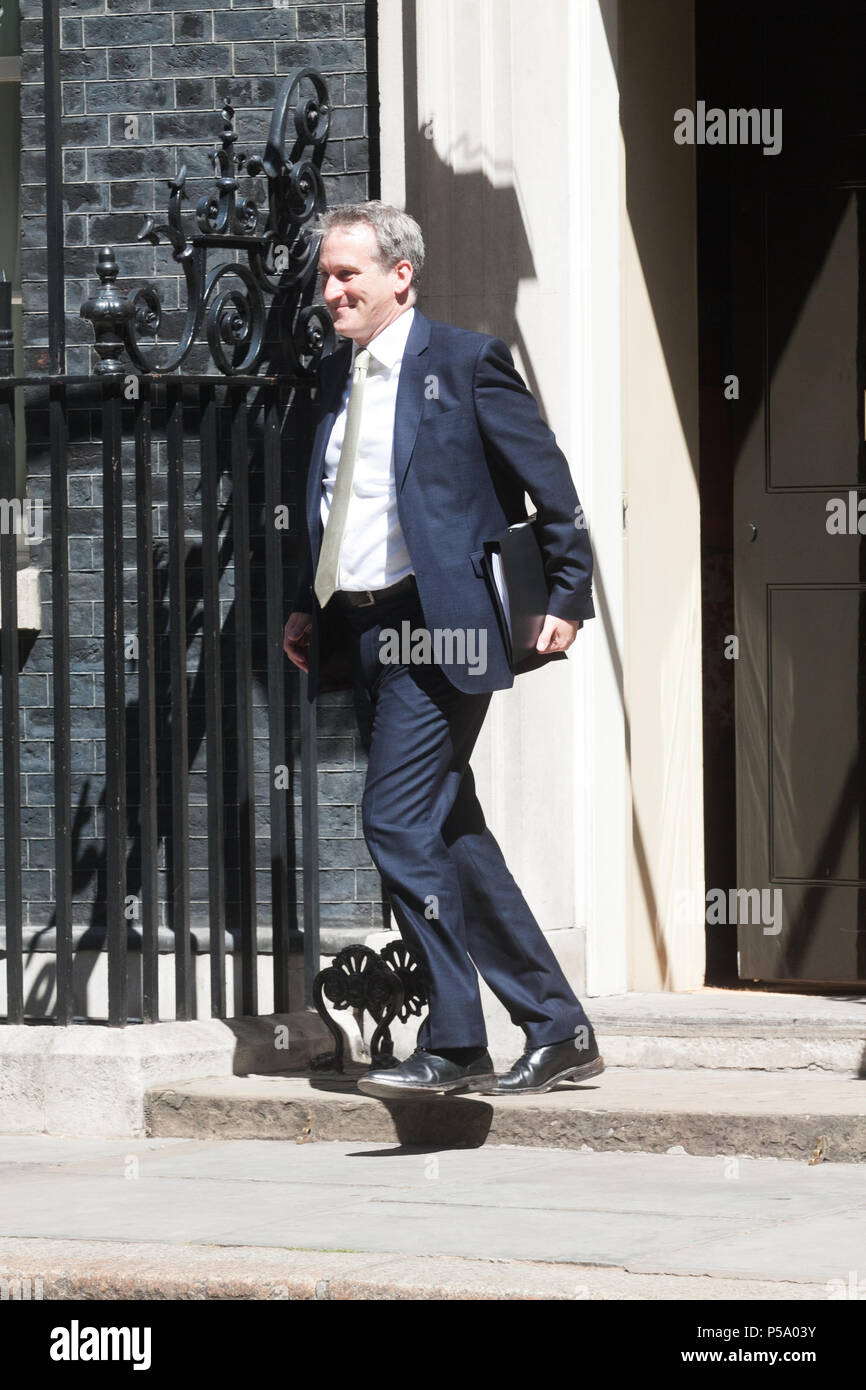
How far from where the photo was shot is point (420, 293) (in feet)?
23.0

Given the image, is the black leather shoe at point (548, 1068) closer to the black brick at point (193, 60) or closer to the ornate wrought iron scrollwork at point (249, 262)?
the ornate wrought iron scrollwork at point (249, 262)

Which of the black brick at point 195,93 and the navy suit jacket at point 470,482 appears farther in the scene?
the black brick at point 195,93

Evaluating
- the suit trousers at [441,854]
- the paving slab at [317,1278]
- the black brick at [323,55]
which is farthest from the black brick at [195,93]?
the paving slab at [317,1278]

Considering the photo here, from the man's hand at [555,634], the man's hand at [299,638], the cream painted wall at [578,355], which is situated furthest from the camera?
the cream painted wall at [578,355]

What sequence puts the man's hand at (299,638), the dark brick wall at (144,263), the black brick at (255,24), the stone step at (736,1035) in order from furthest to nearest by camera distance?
the black brick at (255,24), the dark brick wall at (144,263), the stone step at (736,1035), the man's hand at (299,638)

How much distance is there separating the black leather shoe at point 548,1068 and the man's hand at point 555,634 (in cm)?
101

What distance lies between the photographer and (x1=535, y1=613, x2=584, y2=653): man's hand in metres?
5.72

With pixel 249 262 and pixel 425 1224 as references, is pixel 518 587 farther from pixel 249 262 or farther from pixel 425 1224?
pixel 249 262

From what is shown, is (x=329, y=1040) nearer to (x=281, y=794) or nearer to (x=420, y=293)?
(x=281, y=794)

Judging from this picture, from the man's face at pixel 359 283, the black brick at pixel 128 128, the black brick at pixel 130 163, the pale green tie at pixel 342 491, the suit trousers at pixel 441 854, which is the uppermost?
the black brick at pixel 128 128

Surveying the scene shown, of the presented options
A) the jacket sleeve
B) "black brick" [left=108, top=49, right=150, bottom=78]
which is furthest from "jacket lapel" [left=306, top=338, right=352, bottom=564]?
"black brick" [left=108, top=49, right=150, bottom=78]

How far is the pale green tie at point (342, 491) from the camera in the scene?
19.5 feet

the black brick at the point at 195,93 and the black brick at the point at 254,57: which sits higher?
the black brick at the point at 254,57
